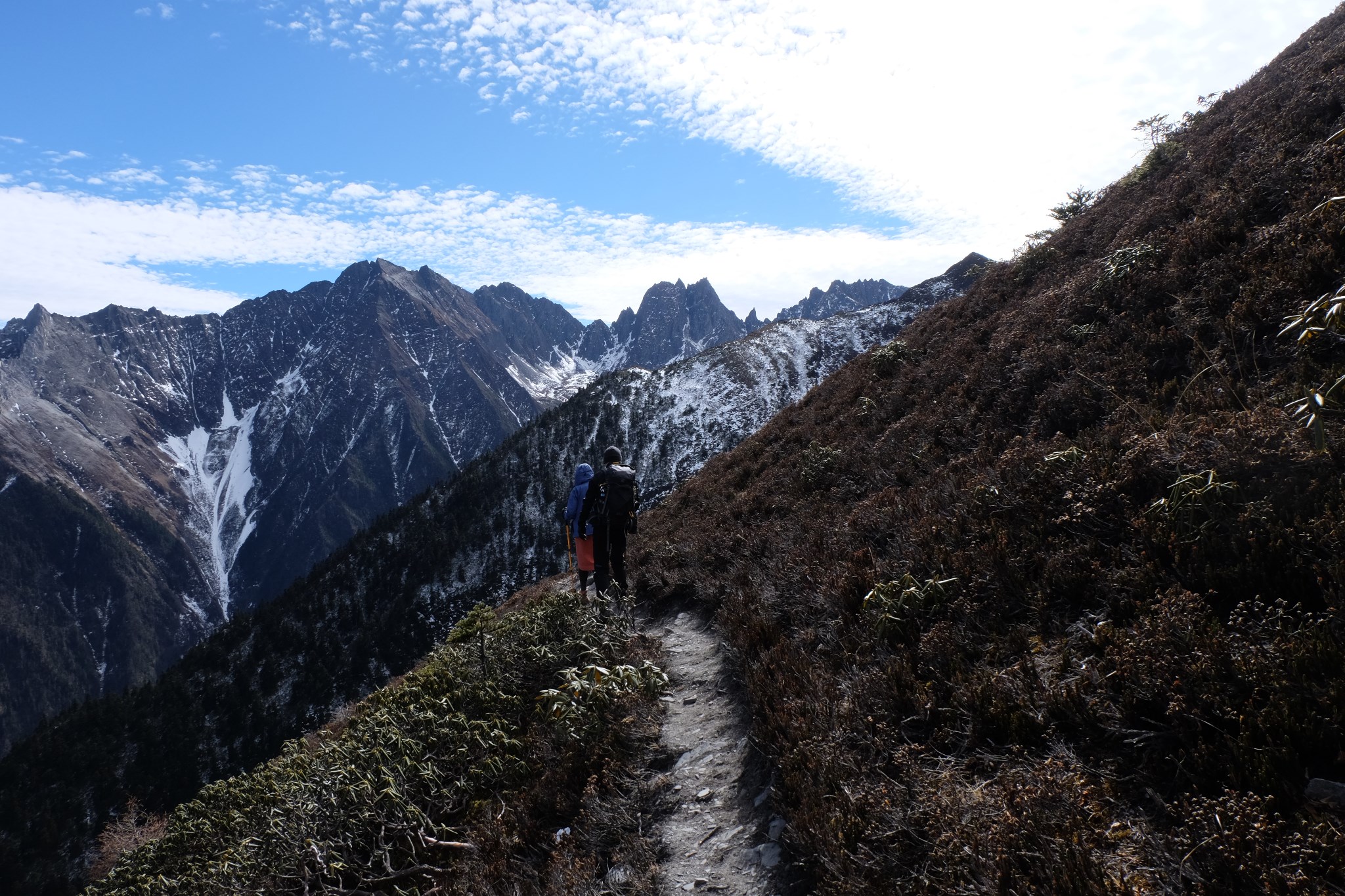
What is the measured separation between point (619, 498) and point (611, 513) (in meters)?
0.36

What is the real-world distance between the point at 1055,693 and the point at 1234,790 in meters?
1.28

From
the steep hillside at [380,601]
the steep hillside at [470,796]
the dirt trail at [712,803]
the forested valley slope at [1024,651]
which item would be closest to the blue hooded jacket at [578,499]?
the forested valley slope at [1024,651]

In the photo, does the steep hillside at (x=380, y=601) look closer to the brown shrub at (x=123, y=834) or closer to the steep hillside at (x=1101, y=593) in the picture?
the brown shrub at (x=123, y=834)

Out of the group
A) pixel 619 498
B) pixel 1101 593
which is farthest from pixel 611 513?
pixel 1101 593

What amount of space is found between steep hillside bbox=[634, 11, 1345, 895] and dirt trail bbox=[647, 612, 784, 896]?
16.5 inches

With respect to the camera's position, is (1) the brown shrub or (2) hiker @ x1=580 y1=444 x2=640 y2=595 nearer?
(2) hiker @ x1=580 y1=444 x2=640 y2=595

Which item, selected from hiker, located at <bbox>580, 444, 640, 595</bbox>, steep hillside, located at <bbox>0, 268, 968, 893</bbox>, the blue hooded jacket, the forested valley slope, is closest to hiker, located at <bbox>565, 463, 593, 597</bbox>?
the blue hooded jacket

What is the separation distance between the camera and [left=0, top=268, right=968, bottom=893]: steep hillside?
80062 mm

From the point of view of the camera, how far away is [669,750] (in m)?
6.67

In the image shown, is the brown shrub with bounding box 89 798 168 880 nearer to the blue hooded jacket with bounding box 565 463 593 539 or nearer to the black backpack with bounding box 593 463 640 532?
the blue hooded jacket with bounding box 565 463 593 539

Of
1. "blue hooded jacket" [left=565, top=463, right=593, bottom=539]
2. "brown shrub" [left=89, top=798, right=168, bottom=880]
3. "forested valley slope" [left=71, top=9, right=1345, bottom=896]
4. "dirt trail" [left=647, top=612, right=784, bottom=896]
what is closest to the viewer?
"forested valley slope" [left=71, top=9, right=1345, bottom=896]

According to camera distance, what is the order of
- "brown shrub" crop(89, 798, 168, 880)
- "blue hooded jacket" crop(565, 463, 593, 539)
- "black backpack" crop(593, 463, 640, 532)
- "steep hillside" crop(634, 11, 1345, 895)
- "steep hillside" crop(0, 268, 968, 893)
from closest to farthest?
1. "steep hillside" crop(634, 11, 1345, 895)
2. "black backpack" crop(593, 463, 640, 532)
3. "blue hooded jacket" crop(565, 463, 593, 539)
4. "brown shrub" crop(89, 798, 168, 880)
5. "steep hillside" crop(0, 268, 968, 893)

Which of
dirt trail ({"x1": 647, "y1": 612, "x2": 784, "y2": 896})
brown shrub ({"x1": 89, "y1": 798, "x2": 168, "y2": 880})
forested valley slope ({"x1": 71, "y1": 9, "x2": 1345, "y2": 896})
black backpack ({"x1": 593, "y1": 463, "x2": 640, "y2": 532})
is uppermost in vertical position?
black backpack ({"x1": 593, "y1": 463, "x2": 640, "y2": 532})

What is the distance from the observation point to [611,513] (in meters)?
11.1
